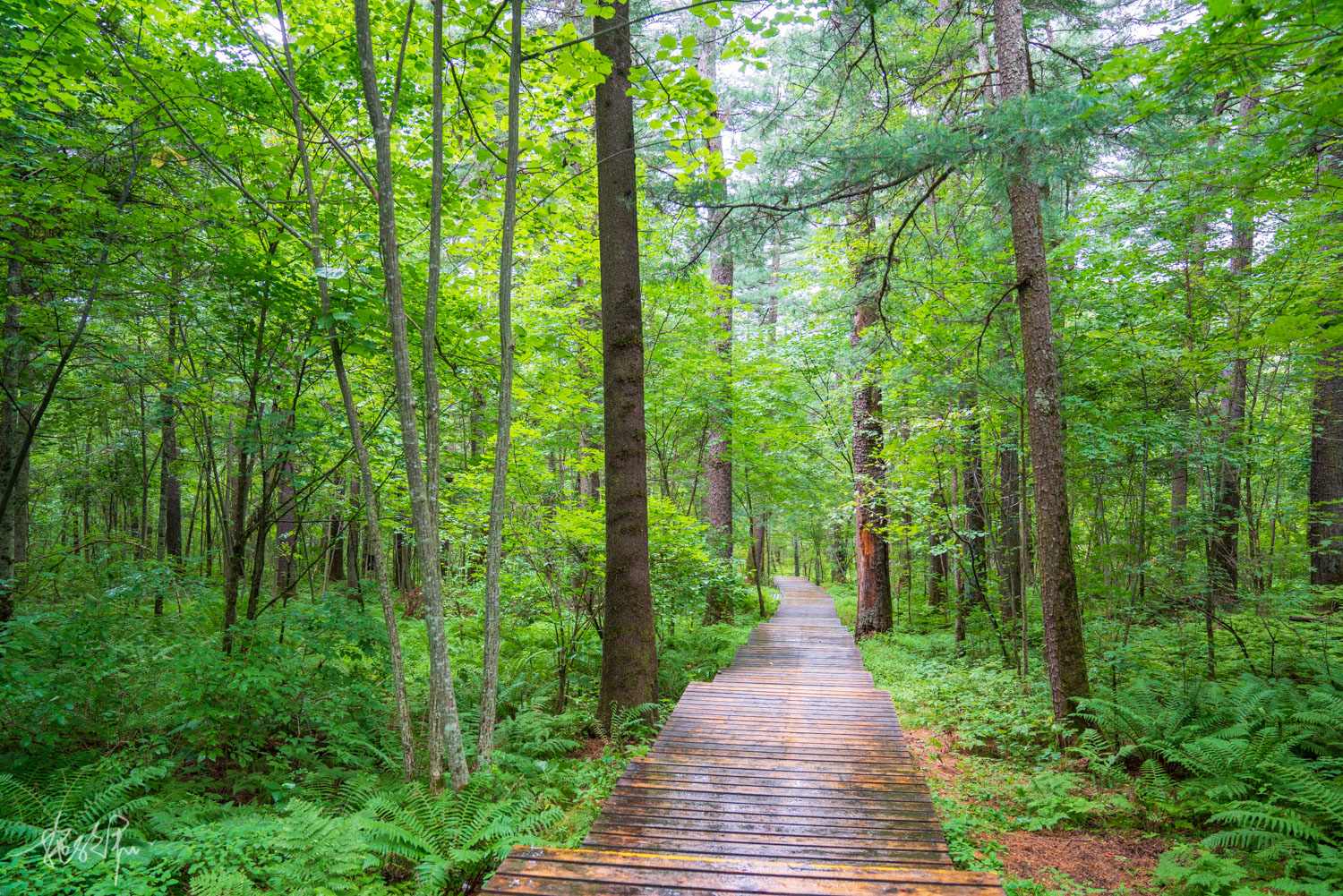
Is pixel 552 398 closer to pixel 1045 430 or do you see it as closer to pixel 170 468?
pixel 1045 430

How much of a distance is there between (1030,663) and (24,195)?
11.7m

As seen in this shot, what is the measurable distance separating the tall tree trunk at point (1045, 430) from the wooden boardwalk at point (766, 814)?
1.89 meters

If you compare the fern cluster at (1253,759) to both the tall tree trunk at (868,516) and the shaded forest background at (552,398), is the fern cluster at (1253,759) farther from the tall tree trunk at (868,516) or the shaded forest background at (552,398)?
the tall tree trunk at (868,516)

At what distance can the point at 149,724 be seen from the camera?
4.53 m

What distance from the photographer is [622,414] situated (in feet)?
19.6

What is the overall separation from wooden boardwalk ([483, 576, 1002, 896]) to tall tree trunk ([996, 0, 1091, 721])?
1888 mm

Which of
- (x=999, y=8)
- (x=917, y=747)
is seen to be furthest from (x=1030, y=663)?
(x=999, y=8)

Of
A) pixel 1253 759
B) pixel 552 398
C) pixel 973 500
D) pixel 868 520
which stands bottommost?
pixel 1253 759

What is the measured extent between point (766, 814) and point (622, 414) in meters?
3.68

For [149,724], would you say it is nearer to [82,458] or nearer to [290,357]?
[290,357]

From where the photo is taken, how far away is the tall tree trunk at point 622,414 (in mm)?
5777

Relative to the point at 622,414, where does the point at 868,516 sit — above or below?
below

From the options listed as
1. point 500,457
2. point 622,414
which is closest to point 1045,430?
point 622,414

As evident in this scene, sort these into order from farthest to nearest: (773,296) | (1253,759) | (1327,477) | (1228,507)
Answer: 1. (773,296)
2. (1327,477)
3. (1228,507)
4. (1253,759)
